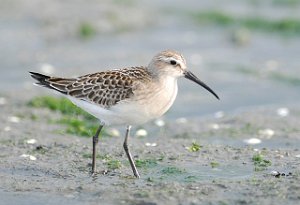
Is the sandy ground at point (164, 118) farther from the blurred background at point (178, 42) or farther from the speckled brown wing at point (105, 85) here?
the speckled brown wing at point (105, 85)

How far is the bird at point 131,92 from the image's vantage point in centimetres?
961

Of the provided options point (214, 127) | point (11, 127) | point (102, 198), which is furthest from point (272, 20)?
point (102, 198)

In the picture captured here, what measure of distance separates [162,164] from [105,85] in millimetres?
1369

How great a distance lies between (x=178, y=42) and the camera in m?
19.2

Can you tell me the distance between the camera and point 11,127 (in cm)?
1240

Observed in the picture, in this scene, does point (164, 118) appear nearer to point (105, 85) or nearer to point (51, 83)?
point (51, 83)

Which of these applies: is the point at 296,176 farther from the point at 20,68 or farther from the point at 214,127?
the point at 20,68

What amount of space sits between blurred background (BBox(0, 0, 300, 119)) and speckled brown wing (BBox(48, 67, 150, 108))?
4.36 m

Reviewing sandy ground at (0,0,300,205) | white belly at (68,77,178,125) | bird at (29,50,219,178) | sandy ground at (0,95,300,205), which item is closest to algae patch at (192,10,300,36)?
sandy ground at (0,0,300,205)

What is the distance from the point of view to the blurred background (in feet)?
51.2

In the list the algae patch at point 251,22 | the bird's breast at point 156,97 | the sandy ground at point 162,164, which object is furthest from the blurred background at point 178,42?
the bird's breast at point 156,97

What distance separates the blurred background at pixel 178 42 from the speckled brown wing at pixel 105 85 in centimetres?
436

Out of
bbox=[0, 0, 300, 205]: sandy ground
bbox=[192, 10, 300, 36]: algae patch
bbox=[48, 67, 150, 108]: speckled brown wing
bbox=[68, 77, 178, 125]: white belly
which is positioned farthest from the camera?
bbox=[192, 10, 300, 36]: algae patch

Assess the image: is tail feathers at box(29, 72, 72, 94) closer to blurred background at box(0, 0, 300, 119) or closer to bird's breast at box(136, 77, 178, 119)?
bird's breast at box(136, 77, 178, 119)
